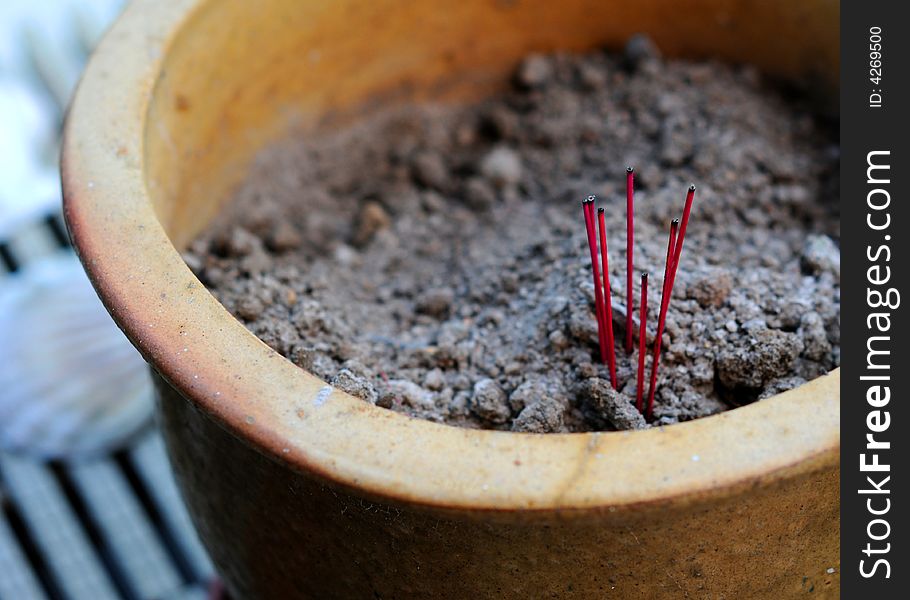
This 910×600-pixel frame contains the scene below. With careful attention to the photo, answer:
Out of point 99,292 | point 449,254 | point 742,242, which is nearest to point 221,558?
point 99,292

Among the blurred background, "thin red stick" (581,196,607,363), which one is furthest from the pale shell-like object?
"thin red stick" (581,196,607,363)

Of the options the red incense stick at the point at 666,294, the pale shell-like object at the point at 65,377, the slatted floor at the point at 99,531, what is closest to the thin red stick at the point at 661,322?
the red incense stick at the point at 666,294

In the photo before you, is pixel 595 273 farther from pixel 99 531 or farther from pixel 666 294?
pixel 99 531

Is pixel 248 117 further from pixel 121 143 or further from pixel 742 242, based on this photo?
pixel 742 242

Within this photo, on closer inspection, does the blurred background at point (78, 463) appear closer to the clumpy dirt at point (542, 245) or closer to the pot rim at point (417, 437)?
the clumpy dirt at point (542, 245)

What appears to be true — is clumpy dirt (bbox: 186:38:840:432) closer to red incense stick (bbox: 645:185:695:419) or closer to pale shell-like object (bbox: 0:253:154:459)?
red incense stick (bbox: 645:185:695:419)

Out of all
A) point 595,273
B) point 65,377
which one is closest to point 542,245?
point 595,273
